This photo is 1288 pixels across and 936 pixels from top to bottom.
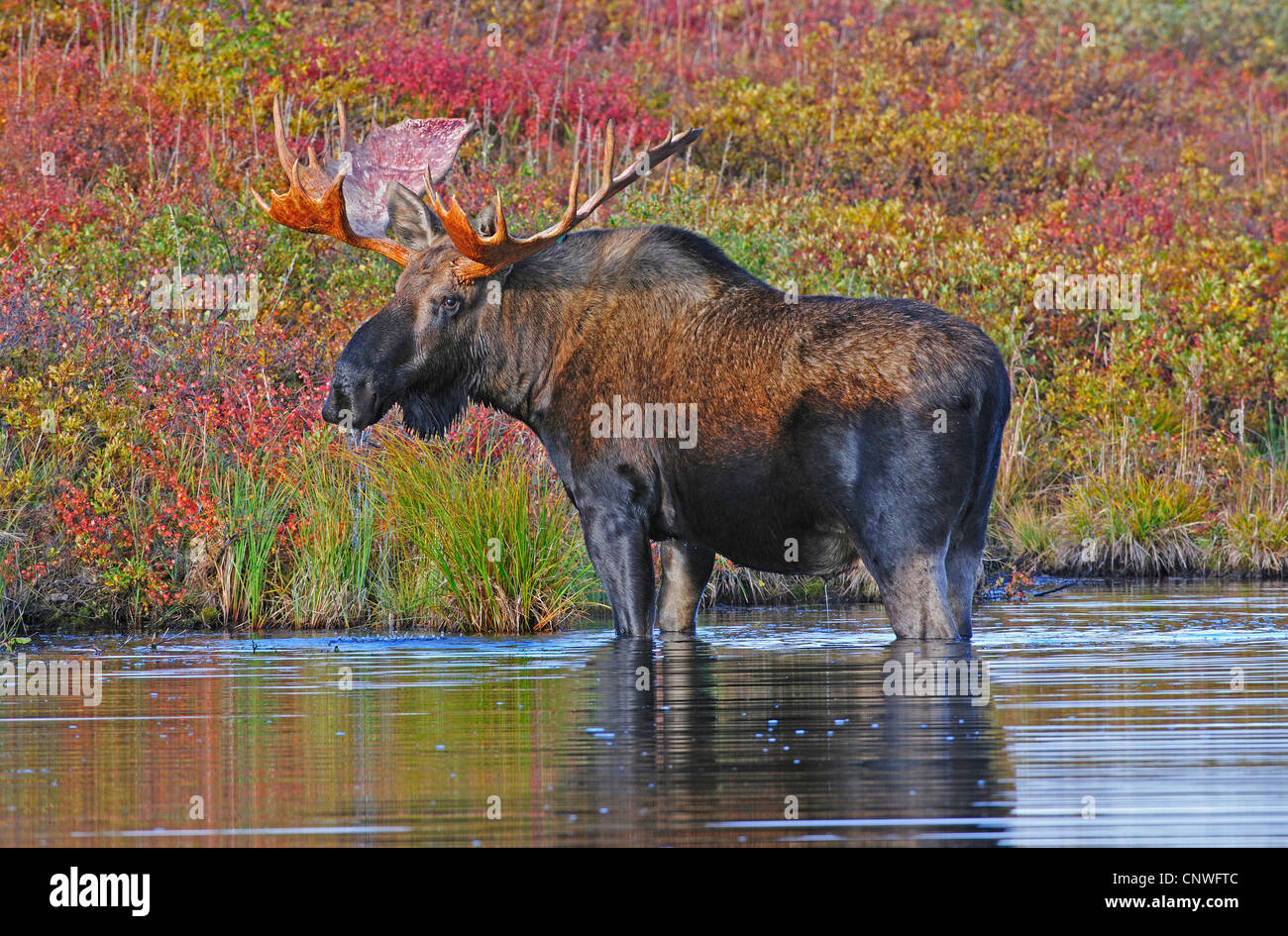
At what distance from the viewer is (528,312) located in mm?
11680

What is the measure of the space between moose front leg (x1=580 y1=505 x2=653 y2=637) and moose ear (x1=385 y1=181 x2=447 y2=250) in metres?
2.06

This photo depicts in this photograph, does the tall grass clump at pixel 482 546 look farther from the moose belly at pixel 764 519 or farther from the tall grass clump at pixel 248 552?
the moose belly at pixel 764 519

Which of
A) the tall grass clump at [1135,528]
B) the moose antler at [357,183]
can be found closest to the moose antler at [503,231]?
the moose antler at [357,183]

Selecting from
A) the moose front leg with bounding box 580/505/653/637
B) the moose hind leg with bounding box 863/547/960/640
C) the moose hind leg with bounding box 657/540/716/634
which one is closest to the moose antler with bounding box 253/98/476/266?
the moose front leg with bounding box 580/505/653/637

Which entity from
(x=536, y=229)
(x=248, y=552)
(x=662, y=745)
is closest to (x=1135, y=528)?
(x=536, y=229)

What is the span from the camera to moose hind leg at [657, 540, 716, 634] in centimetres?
1187

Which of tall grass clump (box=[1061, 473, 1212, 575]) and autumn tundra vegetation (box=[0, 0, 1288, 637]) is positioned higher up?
autumn tundra vegetation (box=[0, 0, 1288, 637])

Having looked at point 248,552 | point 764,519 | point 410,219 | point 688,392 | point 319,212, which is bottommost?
point 248,552

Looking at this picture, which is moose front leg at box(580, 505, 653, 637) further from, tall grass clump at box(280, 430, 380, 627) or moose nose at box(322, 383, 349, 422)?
tall grass clump at box(280, 430, 380, 627)

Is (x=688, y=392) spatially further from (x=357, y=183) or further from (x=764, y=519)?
(x=357, y=183)

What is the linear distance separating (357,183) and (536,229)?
14.6 feet

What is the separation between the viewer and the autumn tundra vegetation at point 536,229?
13.7 metres

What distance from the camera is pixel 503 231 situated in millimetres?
11453
